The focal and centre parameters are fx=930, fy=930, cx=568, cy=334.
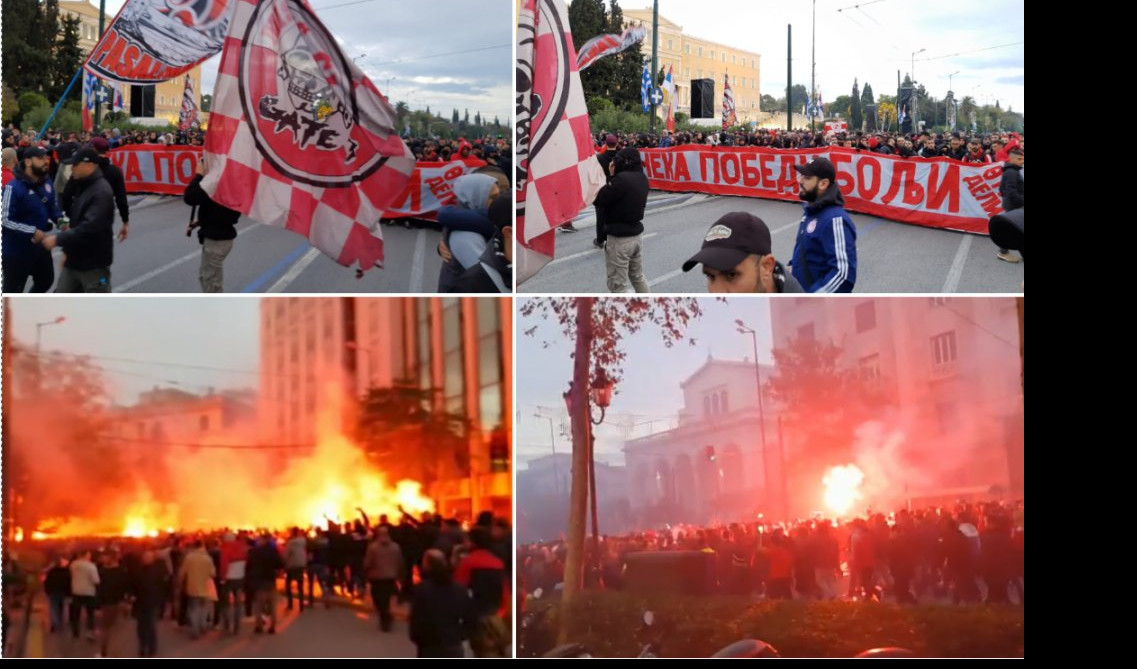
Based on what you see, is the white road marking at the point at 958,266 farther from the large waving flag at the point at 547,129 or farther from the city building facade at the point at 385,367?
the city building facade at the point at 385,367

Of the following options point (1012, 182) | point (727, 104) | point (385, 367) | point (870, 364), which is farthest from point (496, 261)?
point (1012, 182)

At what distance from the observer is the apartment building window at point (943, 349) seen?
523 cm

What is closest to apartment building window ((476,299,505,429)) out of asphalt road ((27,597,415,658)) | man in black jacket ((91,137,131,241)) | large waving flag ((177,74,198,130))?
asphalt road ((27,597,415,658))

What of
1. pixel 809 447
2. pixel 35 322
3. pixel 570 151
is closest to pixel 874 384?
pixel 809 447

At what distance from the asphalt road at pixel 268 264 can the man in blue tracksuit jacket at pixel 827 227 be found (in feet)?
6.93

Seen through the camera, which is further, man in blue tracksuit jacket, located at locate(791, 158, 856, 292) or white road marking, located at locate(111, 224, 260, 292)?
white road marking, located at locate(111, 224, 260, 292)

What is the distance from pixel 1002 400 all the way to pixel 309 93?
163 inches

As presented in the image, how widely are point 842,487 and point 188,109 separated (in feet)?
17.0

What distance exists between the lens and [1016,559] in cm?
525

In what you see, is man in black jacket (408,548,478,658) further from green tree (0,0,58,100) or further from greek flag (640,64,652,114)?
green tree (0,0,58,100)

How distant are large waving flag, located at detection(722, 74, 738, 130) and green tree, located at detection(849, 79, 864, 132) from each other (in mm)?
900

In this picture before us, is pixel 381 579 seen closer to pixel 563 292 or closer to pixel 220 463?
pixel 220 463

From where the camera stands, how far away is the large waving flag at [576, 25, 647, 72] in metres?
5.30

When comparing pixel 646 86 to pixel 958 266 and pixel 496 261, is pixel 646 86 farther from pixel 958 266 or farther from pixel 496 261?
pixel 958 266
